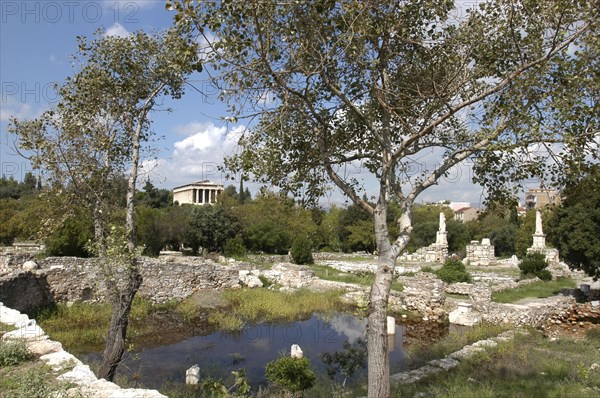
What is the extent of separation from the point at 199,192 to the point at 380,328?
73.6m

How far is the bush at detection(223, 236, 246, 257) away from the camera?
3309 centimetres

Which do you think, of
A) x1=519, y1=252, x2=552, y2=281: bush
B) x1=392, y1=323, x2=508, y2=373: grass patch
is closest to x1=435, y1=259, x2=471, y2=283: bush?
x1=519, y1=252, x2=552, y2=281: bush

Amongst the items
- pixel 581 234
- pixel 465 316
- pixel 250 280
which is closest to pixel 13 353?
pixel 465 316

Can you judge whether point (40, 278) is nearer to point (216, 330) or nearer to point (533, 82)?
point (216, 330)

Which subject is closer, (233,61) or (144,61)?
(233,61)

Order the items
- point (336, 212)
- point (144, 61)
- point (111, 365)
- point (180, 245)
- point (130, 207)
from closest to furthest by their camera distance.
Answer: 1. point (111, 365)
2. point (130, 207)
3. point (144, 61)
4. point (180, 245)
5. point (336, 212)

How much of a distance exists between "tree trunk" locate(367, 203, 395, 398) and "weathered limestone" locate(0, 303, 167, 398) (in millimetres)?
2384

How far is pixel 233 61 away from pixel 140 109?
4495 mm

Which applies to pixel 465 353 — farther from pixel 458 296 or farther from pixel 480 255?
pixel 480 255

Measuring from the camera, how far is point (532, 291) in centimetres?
1967

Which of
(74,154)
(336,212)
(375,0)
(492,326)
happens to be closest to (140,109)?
(74,154)

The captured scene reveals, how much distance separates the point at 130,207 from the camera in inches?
335

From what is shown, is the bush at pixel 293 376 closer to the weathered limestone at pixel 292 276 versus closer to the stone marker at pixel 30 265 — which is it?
the weathered limestone at pixel 292 276

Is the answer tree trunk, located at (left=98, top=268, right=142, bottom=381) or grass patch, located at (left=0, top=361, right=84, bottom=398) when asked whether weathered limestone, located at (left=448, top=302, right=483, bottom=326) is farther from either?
grass patch, located at (left=0, top=361, right=84, bottom=398)
